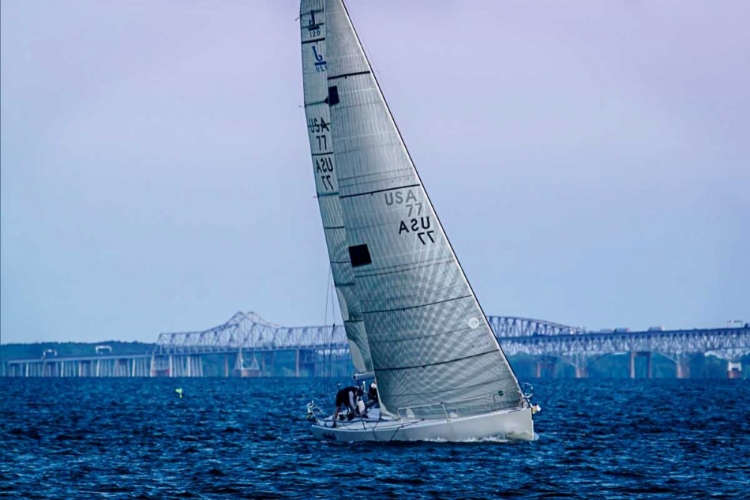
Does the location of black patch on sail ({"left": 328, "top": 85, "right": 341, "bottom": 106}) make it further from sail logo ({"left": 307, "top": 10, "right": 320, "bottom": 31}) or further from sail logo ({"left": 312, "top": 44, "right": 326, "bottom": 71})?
sail logo ({"left": 307, "top": 10, "right": 320, "bottom": 31})

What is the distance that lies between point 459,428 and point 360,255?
4.98 meters

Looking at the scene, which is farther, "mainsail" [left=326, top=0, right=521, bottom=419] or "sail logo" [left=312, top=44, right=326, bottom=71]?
"sail logo" [left=312, top=44, right=326, bottom=71]

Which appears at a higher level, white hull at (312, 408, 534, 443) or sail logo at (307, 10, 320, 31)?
sail logo at (307, 10, 320, 31)

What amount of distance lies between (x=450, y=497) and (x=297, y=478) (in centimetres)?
461

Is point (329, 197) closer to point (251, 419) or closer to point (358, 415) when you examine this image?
point (358, 415)

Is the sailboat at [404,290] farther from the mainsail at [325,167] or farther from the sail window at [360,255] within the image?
the mainsail at [325,167]

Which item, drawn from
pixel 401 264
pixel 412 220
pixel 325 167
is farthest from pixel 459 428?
pixel 325 167

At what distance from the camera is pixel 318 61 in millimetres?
37000

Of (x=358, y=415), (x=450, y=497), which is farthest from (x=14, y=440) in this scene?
(x=450, y=497)

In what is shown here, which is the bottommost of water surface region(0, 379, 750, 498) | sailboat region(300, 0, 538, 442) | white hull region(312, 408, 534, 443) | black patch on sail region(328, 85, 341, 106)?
water surface region(0, 379, 750, 498)

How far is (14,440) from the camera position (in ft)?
138

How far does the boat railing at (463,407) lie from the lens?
32.8 m

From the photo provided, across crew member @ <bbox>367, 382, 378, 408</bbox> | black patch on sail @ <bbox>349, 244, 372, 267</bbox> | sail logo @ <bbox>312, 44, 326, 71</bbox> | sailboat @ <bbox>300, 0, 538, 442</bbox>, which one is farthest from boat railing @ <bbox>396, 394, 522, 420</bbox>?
sail logo @ <bbox>312, 44, 326, 71</bbox>

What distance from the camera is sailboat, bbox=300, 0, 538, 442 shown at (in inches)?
1292
